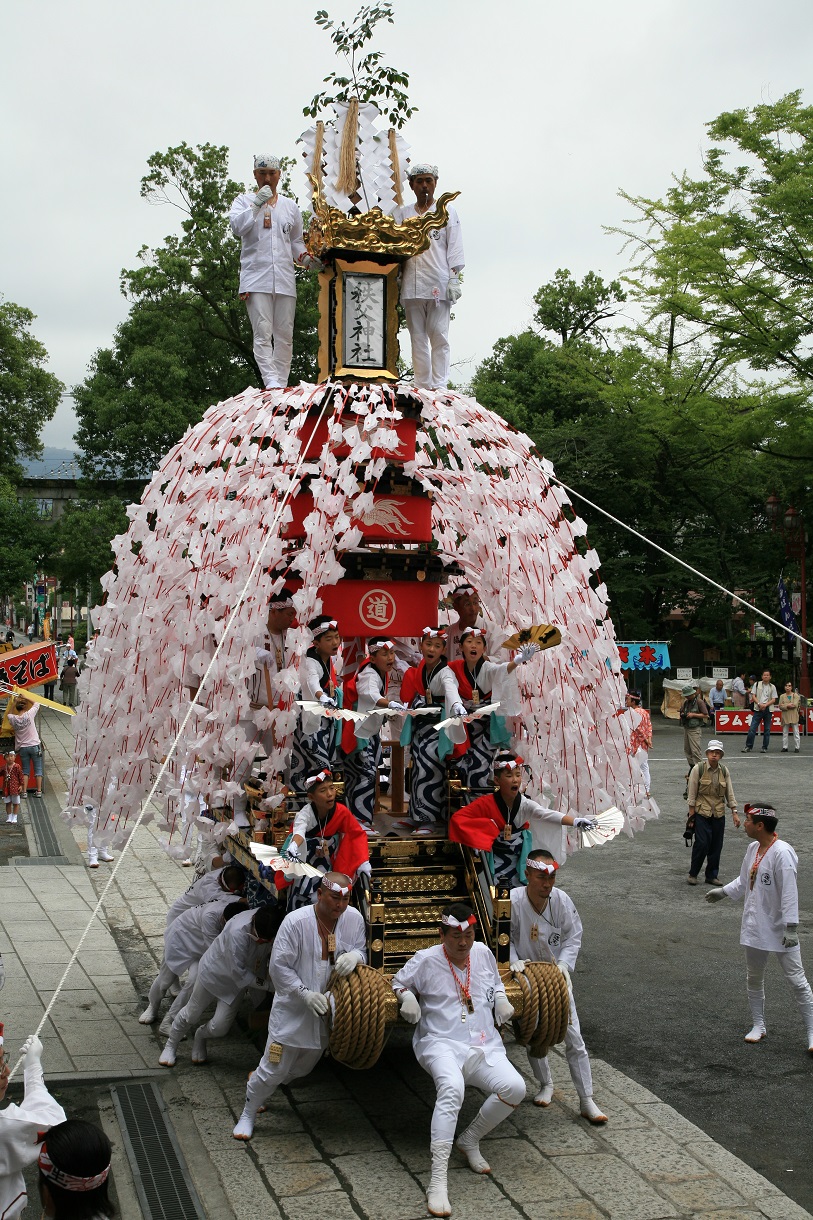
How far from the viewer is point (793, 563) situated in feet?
99.5

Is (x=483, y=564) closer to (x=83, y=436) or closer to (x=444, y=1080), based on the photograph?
(x=444, y=1080)

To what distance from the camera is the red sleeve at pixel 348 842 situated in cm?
709

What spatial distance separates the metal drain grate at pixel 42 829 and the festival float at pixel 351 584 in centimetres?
603

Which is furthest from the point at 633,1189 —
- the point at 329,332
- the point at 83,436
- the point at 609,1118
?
the point at 83,436

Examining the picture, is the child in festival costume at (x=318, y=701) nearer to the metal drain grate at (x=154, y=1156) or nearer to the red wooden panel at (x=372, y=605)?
the red wooden panel at (x=372, y=605)

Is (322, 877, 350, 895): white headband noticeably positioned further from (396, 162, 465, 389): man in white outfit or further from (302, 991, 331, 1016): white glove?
(396, 162, 465, 389): man in white outfit

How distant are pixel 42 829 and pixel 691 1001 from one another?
29.7 feet

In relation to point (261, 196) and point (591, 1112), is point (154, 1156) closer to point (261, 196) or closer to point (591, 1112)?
point (591, 1112)

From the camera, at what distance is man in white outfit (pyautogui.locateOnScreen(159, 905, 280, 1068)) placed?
738 cm

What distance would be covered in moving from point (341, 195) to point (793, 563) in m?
23.8

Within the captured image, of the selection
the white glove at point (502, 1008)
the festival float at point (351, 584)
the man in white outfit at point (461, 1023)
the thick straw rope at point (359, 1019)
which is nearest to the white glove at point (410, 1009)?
the man in white outfit at point (461, 1023)

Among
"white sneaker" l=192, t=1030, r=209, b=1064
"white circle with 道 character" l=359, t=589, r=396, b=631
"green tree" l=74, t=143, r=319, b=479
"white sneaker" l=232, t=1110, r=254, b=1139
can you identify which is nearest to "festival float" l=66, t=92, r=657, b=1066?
"white circle with 道 character" l=359, t=589, r=396, b=631

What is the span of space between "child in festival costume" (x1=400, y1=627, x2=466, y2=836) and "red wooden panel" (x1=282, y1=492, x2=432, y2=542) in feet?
2.62

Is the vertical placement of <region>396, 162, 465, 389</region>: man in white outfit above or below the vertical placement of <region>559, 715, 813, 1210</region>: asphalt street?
above
